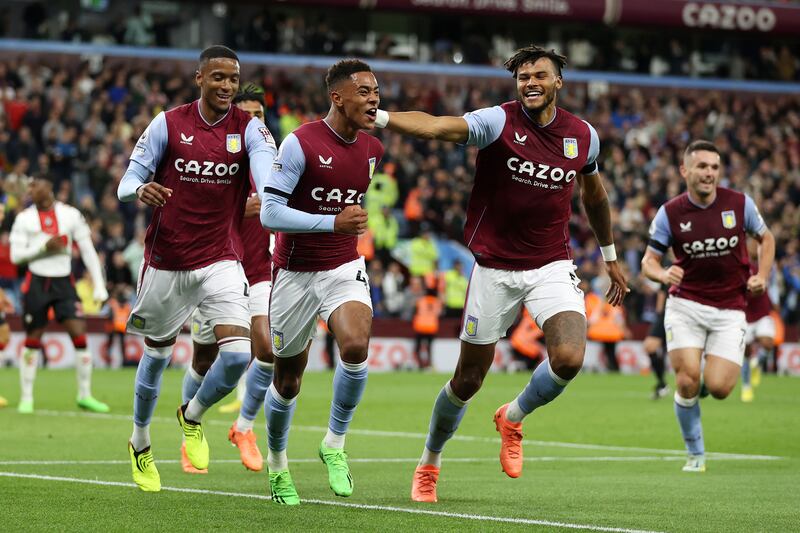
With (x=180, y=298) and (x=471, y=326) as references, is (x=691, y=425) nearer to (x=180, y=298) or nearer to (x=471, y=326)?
(x=471, y=326)

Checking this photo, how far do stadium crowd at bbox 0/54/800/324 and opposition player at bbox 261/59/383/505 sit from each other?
17512 mm

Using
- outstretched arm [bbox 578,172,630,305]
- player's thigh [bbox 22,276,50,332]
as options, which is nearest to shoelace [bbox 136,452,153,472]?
outstretched arm [bbox 578,172,630,305]

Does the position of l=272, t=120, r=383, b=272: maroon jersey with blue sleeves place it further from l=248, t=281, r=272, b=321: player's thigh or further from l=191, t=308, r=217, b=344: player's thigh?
l=248, t=281, r=272, b=321: player's thigh

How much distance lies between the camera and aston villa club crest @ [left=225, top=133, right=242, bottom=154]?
9297 mm

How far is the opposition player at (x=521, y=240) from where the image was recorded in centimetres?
909

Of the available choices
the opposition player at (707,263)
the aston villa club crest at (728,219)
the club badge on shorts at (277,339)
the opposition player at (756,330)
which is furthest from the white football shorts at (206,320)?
the opposition player at (756,330)

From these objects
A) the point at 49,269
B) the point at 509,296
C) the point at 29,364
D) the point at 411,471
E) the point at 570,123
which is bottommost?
the point at 411,471

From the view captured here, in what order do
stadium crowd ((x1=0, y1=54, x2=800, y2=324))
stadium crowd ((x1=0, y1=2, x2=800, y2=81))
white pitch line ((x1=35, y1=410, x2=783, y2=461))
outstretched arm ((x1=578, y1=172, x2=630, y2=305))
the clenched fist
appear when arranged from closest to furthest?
1. the clenched fist
2. outstretched arm ((x1=578, y1=172, x2=630, y2=305))
3. white pitch line ((x1=35, y1=410, x2=783, y2=461))
4. stadium crowd ((x1=0, y1=54, x2=800, y2=324))
5. stadium crowd ((x1=0, y1=2, x2=800, y2=81))

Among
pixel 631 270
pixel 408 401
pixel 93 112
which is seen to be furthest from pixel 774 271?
pixel 93 112

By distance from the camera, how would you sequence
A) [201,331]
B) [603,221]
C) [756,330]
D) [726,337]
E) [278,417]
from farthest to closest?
[756,330], [726,337], [201,331], [603,221], [278,417]

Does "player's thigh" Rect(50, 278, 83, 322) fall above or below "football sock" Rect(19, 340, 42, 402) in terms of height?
above

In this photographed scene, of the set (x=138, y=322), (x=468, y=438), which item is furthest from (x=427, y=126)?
(x=468, y=438)

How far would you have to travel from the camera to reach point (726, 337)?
1218cm

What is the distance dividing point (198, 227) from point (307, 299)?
1088 millimetres
